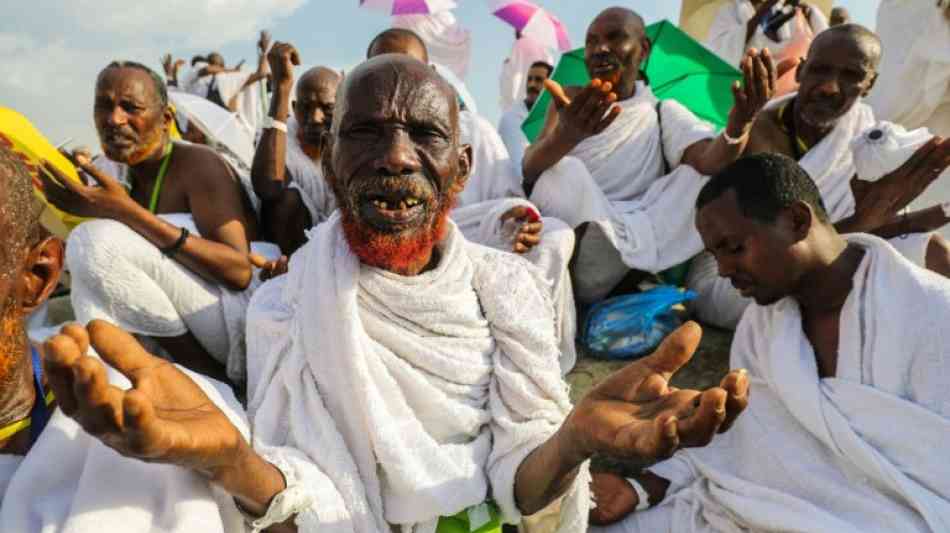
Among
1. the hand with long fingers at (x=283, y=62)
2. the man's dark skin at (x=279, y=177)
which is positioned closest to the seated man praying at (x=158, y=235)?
the man's dark skin at (x=279, y=177)

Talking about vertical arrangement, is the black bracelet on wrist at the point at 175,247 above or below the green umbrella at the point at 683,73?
below

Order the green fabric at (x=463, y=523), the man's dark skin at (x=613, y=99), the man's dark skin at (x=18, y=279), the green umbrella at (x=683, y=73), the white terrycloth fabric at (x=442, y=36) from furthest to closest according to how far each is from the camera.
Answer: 1. the white terrycloth fabric at (x=442, y=36)
2. the green umbrella at (x=683, y=73)
3. the man's dark skin at (x=613, y=99)
4. the green fabric at (x=463, y=523)
5. the man's dark skin at (x=18, y=279)

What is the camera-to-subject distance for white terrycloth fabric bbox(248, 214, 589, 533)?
176 cm

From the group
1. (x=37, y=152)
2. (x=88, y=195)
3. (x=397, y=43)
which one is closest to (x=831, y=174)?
(x=397, y=43)

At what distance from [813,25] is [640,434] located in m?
5.61

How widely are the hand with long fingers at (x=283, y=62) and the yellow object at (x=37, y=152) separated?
1.04 meters

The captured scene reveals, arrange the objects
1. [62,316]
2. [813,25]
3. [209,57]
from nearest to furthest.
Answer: [62,316], [813,25], [209,57]

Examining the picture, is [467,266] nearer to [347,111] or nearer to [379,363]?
[379,363]

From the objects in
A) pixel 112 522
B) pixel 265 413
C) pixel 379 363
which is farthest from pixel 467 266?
pixel 112 522

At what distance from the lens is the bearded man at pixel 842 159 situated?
10.4 feet

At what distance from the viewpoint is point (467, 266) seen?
2.05 meters

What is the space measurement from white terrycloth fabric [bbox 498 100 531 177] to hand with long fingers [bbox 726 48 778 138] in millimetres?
1273

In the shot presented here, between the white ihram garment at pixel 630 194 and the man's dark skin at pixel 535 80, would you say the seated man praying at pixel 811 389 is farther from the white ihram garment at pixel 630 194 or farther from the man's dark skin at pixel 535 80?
the man's dark skin at pixel 535 80

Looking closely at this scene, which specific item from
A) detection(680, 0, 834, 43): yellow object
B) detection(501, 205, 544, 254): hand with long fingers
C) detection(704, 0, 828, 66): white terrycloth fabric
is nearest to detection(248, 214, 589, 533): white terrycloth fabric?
detection(501, 205, 544, 254): hand with long fingers
